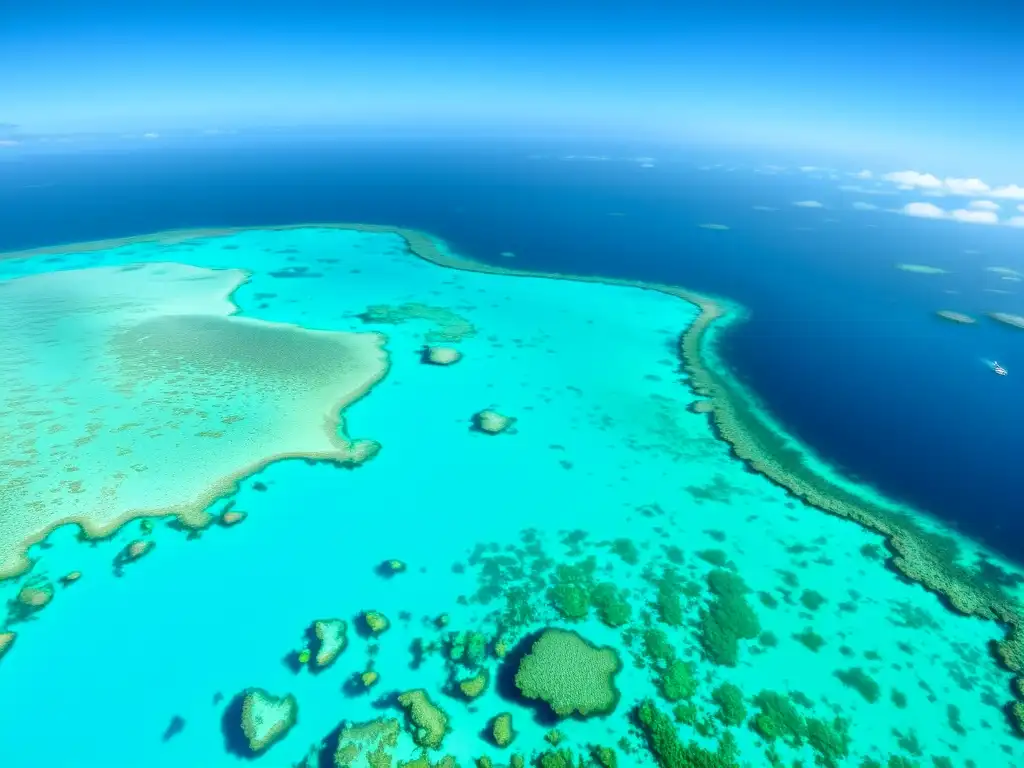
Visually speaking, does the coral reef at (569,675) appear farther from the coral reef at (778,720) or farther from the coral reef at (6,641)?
the coral reef at (6,641)

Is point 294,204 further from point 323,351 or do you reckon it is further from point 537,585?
point 537,585

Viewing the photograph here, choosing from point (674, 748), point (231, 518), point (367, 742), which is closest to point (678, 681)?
point (674, 748)

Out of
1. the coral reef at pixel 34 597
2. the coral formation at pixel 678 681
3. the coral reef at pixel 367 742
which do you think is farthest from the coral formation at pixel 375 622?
the coral reef at pixel 34 597

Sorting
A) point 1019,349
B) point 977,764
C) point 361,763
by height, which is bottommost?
point 361,763

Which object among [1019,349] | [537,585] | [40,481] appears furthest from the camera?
[1019,349]

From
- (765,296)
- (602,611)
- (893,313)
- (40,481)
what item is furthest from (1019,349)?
(40,481)
